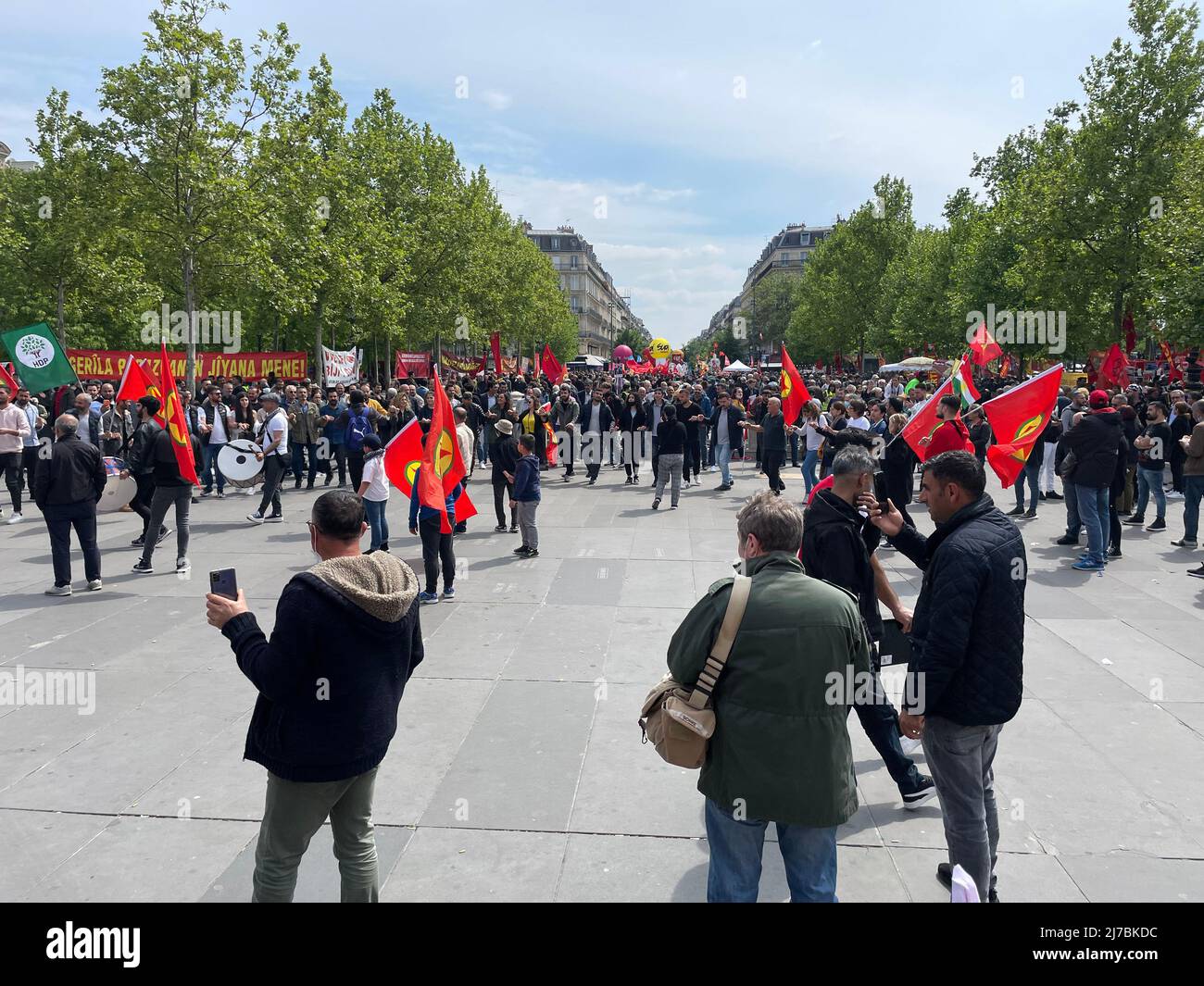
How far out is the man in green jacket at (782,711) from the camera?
2742 millimetres

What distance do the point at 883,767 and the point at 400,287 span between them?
105 ft

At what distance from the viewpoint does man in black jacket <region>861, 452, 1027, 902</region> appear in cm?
Answer: 327

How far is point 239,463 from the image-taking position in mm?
14789

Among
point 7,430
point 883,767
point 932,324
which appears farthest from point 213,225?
point 932,324

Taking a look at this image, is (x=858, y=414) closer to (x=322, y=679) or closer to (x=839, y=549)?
(x=839, y=549)

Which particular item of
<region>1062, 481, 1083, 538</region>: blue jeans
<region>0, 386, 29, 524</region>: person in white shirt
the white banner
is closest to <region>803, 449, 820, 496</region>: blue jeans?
<region>1062, 481, 1083, 538</region>: blue jeans

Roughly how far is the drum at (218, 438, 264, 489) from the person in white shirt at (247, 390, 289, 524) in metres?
0.73

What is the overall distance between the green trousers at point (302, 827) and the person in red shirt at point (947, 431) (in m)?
7.25

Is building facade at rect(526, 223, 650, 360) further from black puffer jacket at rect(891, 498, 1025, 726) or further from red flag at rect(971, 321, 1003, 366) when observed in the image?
black puffer jacket at rect(891, 498, 1025, 726)

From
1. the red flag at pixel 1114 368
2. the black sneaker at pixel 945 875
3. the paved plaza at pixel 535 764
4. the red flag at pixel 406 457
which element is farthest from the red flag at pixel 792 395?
the black sneaker at pixel 945 875

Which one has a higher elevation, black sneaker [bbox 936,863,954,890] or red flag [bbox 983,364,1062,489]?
red flag [bbox 983,364,1062,489]

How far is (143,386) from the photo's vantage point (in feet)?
44.1
